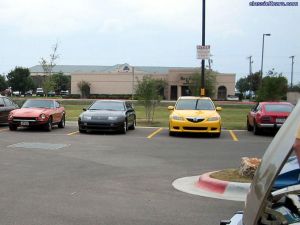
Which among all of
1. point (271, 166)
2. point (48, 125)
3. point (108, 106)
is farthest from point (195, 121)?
point (271, 166)

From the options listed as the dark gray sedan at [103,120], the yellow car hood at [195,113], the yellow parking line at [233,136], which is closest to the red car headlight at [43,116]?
the dark gray sedan at [103,120]

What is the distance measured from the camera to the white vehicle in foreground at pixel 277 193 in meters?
2.25

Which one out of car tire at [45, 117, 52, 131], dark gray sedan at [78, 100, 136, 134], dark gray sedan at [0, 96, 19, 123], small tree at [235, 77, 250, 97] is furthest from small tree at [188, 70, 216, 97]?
car tire at [45, 117, 52, 131]

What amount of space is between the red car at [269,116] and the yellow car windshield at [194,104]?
1.81 meters

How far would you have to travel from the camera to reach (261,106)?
19734mm

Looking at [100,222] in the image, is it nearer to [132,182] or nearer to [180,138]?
[132,182]

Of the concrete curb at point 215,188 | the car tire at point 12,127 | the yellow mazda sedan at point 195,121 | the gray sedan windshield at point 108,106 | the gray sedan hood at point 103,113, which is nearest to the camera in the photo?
the concrete curb at point 215,188

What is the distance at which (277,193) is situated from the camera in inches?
96.9

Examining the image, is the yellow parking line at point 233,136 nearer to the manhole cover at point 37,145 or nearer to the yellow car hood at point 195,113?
the yellow car hood at point 195,113

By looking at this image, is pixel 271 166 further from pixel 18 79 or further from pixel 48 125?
pixel 18 79

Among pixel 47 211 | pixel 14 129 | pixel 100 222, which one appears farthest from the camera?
pixel 14 129

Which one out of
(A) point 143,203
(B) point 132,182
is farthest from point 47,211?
(B) point 132,182

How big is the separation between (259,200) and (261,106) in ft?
58.5

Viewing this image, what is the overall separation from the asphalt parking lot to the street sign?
5331 millimetres
